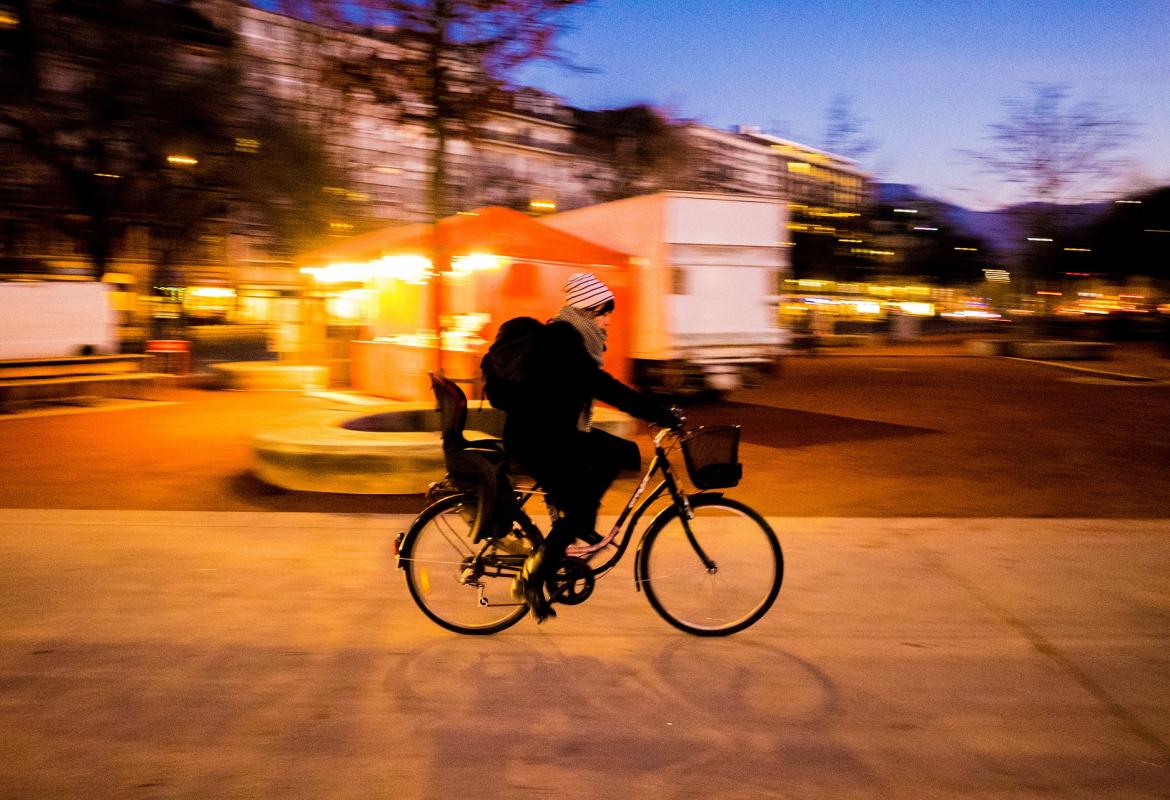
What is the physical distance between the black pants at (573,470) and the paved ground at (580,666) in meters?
0.58

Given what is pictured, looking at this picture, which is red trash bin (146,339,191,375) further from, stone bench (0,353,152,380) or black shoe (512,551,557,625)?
black shoe (512,551,557,625)

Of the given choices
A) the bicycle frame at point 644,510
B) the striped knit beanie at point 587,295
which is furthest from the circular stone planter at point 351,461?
the striped knit beanie at point 587,295

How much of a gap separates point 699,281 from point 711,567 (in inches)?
475

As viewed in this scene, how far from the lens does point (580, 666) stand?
4289mm

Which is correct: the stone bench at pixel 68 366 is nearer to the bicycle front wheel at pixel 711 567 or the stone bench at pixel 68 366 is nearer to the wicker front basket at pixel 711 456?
the bicycle front wheel at pixel 711 567

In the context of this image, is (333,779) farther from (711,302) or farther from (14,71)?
(14,71)

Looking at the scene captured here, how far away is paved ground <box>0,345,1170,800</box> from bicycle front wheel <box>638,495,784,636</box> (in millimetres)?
143

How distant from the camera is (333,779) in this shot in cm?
328

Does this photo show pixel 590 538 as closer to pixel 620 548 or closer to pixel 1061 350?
pixel 620 548

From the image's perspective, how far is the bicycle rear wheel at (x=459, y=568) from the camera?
4.57m

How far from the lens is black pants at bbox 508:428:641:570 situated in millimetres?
4238

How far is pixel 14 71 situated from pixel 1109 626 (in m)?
22.3

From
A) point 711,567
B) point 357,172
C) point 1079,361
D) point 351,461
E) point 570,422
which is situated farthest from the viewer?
point 1079,361

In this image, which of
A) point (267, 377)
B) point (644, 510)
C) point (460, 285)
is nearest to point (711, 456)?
point (644, 510)
